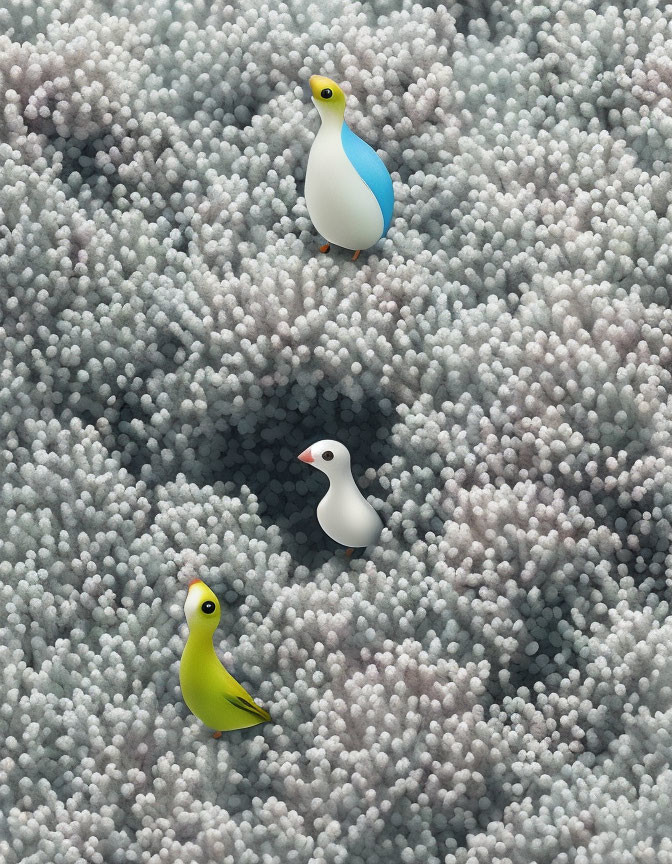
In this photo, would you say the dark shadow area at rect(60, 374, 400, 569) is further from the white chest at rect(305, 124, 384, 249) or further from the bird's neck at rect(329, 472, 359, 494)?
the white chest at rect(305, 124, 384, 249)

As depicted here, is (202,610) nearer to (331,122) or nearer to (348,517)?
(348,517)

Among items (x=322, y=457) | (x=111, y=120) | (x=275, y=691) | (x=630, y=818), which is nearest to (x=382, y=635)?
(x=275, y=691)

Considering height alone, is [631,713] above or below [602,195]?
below

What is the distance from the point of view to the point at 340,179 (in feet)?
7.64

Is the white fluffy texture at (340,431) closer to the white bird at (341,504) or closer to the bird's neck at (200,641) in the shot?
the white bird at (341,504)

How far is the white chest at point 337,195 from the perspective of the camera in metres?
2.33

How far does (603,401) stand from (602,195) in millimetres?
528

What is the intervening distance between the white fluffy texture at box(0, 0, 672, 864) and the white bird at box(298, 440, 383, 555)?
59mm

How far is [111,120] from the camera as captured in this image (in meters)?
2.64

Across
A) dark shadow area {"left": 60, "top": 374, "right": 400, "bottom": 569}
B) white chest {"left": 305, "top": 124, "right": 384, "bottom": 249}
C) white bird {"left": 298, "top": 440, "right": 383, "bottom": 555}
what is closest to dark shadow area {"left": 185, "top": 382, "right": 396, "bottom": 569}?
dark shadow area {"left": 60, "top": 374, "right": 400, "bottom": 569}

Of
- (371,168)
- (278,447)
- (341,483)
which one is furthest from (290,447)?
(371,168)

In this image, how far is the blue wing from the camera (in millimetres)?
2350

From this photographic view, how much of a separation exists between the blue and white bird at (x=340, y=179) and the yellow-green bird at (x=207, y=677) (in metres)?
0.85

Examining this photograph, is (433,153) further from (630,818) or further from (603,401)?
(630,818)
